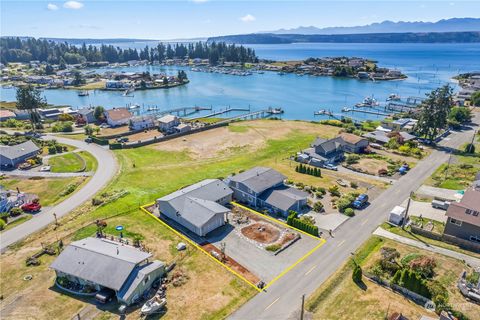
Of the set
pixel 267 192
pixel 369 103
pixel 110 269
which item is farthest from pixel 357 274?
pixel 369 103

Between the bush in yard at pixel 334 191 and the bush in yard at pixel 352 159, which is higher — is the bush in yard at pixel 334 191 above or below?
below

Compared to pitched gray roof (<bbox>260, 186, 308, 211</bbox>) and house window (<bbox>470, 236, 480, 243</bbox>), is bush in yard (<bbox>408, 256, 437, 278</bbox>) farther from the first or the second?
pitched gray roof (<bbox>260, 186, 308, 211</bbox>)

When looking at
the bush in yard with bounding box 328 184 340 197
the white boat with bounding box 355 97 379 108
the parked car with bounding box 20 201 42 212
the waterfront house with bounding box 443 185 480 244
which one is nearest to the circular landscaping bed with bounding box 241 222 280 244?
the bush in yard with bounding box 328 184 340 197

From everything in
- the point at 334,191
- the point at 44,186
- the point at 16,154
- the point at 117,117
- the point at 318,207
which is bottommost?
the point at 318,207

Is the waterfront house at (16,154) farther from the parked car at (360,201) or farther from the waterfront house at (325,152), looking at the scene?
the parked car at (360,201)

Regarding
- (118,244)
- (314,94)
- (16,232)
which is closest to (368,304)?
(118,244)

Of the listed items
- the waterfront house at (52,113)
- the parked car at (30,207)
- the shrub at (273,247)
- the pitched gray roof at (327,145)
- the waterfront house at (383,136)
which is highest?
the waterfront house at (52,113)

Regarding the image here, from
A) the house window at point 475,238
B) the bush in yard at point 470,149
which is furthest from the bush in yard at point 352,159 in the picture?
the house window at point 475,238

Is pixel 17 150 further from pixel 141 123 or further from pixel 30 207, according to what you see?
pixel 141 123
